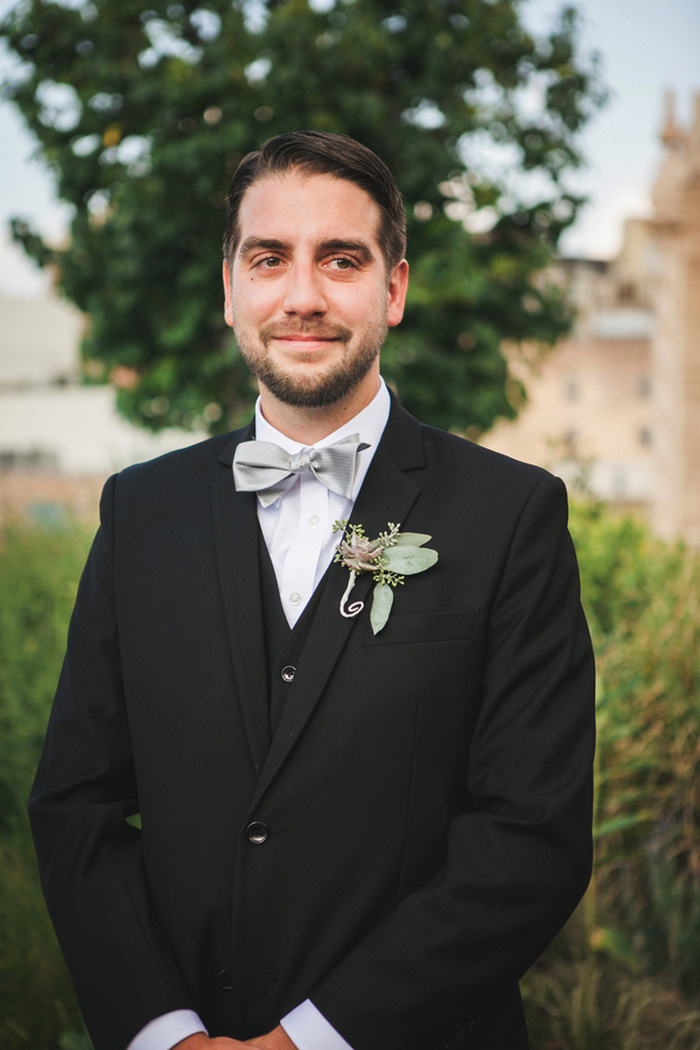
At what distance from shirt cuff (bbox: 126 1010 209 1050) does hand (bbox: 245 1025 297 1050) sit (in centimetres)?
12

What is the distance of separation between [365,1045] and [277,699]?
25.8 inches

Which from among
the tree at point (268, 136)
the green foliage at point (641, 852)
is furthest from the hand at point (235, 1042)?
the tree at point (268, 136)

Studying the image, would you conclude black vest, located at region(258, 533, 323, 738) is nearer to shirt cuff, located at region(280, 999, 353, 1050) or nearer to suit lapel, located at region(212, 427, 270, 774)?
suit lapel, located at region(212, 427, 270, 774)

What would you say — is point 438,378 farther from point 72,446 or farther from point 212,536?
point 72,446

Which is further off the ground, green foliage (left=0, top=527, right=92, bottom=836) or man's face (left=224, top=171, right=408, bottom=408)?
man's face (left=224, top=171, right=408, bottom=408)

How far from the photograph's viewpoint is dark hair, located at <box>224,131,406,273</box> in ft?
6.18

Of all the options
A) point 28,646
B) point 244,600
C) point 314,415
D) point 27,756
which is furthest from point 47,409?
point 244,600

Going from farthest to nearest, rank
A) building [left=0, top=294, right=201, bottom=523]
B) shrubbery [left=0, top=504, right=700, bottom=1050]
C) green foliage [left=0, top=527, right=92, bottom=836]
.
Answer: building [left=0, top=294, right=201, bottom=523], green foliage [left=0, top=527, right=92, bottom=836], shrubbery [left=0, top=504, right=700, bottom=1050]

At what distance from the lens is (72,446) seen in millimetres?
39031

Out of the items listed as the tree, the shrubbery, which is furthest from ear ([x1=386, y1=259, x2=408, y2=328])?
the tree

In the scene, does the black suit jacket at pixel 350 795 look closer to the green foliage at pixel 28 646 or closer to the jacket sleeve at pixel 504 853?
the jacket sleeve at pixel 504 853

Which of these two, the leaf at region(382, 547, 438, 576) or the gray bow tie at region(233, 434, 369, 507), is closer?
the leaf at region(382, 547, 438, 576)

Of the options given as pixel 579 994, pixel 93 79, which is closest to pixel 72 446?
pixel 93 79

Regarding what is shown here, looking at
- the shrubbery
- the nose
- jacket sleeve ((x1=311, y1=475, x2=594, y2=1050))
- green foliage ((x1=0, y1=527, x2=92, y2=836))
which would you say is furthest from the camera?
green foliage ((x1=0, y1=527, x2=92, y2=836))
